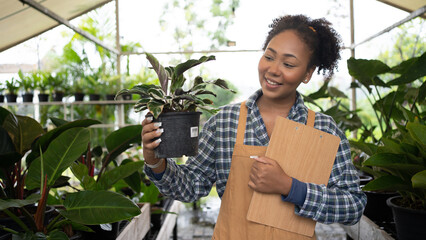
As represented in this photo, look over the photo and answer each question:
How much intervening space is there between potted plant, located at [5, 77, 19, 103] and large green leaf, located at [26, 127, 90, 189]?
4167 millimetres

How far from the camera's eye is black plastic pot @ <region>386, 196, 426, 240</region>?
162 cm

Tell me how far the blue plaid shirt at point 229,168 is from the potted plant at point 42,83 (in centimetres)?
453

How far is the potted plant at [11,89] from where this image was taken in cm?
512

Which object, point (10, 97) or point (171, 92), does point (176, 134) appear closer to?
point (171, 92)

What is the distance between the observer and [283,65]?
1.34 meters

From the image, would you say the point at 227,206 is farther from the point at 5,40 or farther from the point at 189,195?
the point at 5,40

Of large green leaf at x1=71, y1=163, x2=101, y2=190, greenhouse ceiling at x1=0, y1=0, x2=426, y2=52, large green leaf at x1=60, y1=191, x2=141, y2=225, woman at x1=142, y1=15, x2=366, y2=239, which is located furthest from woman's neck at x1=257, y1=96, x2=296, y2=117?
greenhouse ceiling at x1=0, y1=0, x2=426, y2=52

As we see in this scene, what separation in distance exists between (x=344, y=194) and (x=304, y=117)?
11.8 inches

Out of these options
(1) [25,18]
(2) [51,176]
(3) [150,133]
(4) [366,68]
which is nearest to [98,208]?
(2) [51,176]

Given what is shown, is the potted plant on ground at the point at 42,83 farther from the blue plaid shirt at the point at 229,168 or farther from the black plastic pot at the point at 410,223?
the black plastic pot at the point at 410,223

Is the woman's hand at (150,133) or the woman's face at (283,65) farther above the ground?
the woman's face at (283,65)

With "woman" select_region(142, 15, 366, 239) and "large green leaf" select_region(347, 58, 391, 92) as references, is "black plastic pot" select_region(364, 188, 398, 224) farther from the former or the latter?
"woman" select_region(142, 15, 366, 239)

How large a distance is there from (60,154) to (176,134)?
522 millimetres

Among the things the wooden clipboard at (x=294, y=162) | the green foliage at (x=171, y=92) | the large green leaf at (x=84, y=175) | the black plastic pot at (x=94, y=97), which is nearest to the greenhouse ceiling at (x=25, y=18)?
the black plastic pot at (x=94, y=97)
